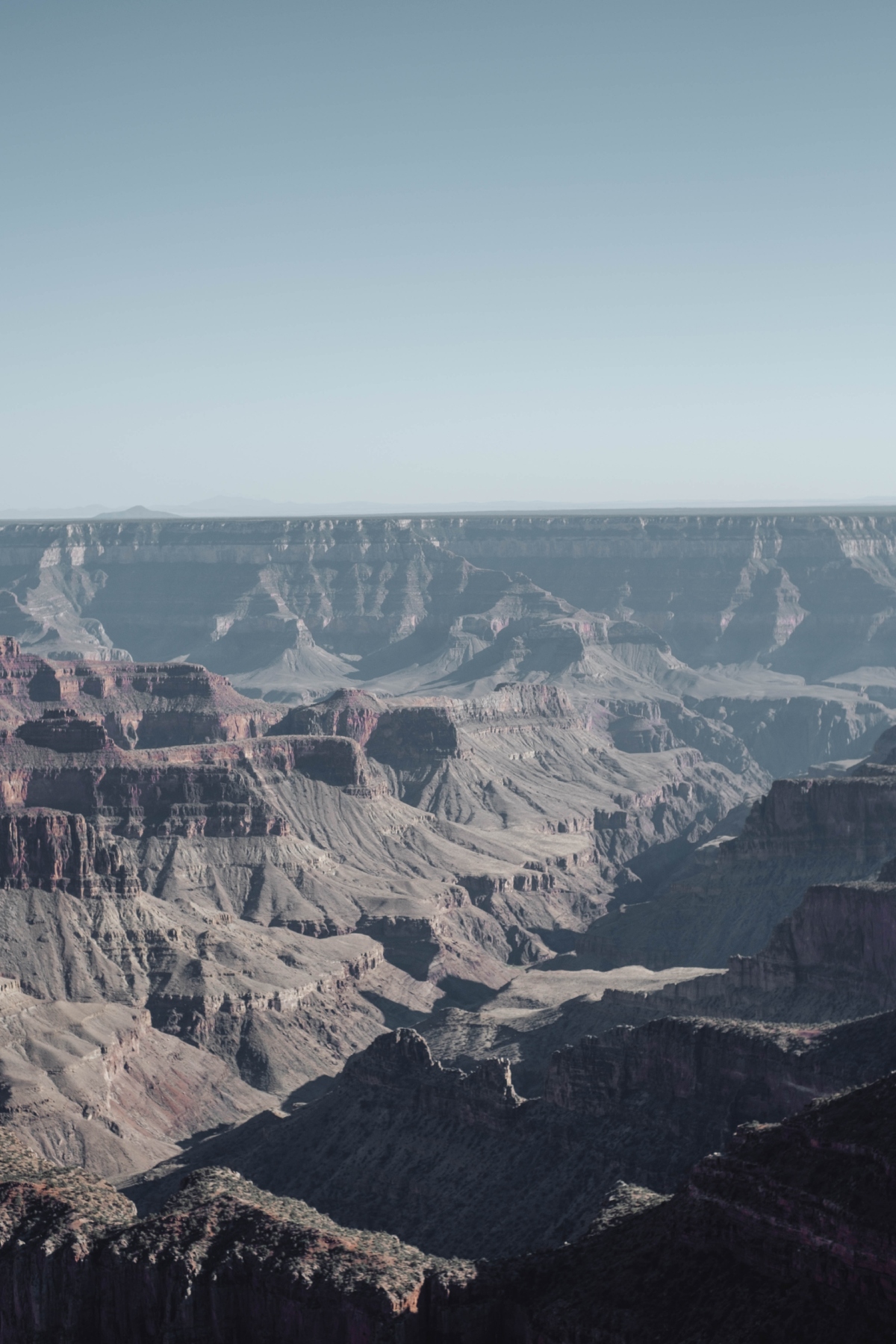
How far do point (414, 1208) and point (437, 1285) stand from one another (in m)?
32.6

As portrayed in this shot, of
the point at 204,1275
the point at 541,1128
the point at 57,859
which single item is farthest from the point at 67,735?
the point at 204,1275

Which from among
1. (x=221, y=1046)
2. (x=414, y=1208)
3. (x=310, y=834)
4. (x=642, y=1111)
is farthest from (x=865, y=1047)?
(x=310, y=834)

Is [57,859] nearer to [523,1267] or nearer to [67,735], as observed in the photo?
[67,735]

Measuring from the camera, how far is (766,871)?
15175 centimetres

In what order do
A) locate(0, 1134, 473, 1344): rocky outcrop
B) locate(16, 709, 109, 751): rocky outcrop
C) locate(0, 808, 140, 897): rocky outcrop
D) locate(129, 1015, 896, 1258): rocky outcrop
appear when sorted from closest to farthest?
locate(0, 1134, 473, 1344): rocky outcrop → locate(129, 1015, 896, 1258): rocky outcrop → locate(0, 808, 140, 897): rocky outcrop → locate(16, 709, 109, 751): rocky outcrop

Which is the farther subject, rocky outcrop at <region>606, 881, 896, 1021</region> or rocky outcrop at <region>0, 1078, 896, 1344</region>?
rocky outcrop at <region>606, 881, 896, 1021</region>

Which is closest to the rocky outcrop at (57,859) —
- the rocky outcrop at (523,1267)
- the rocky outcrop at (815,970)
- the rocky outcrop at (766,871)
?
the rocky outcrop at (766,871)

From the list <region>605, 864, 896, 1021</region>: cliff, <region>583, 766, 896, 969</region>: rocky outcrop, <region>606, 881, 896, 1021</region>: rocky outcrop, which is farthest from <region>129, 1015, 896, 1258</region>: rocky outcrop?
<region>583, 766, 896, 969</region>: rocky outcrop

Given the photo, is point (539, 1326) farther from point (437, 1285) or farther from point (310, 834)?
point (310, 834)

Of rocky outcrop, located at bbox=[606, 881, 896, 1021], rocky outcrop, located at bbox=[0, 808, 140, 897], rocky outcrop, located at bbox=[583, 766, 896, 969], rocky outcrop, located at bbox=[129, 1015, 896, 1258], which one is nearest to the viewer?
rocky outcrop, located at bbox=[129, 1015, 896, 1258]

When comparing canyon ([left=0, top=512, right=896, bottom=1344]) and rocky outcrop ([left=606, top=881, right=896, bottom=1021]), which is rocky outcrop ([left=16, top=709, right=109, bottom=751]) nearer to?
canyon ([left=0, top=512, right=896, bottom=1344])

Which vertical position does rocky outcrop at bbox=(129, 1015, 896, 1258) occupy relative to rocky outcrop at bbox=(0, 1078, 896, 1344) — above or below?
below

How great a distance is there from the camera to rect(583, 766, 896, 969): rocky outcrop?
14512 cm

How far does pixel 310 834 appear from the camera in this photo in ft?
593
